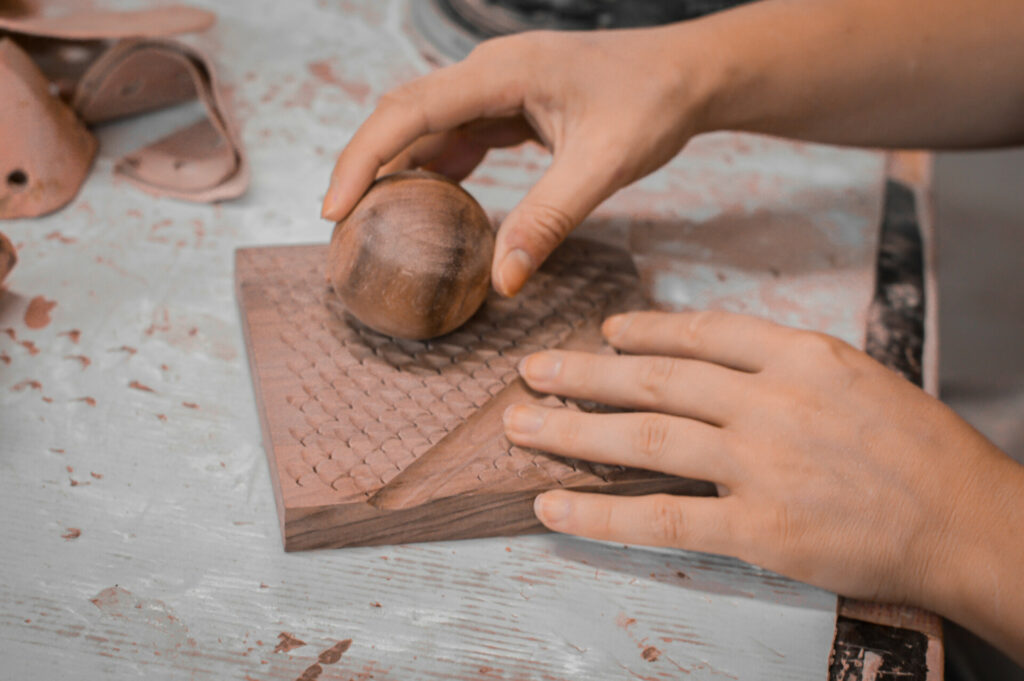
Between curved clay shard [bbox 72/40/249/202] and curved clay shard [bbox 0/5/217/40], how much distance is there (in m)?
0.02

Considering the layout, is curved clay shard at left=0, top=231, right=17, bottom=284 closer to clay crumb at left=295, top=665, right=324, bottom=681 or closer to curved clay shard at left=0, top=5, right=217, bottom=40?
curved clay shard at left=0, top=5, right=217, bottom=40

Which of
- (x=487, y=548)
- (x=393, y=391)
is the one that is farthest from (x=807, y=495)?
(x=393, y=391)

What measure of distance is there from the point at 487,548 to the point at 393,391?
0.18 m

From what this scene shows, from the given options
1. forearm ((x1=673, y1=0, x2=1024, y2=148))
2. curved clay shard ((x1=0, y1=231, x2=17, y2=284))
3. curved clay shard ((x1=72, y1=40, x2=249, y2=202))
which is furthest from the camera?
curved clay shard ((x1=72, y1=40, x2=249, y2=202))

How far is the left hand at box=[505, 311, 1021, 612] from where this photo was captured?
0.67 m

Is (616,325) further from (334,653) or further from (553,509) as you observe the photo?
(334,653)

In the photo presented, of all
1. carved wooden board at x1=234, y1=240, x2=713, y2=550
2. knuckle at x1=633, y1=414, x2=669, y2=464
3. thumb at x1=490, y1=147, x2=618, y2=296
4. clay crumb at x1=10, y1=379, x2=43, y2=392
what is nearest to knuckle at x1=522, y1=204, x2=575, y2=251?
thumb at x1=490, y1=147, x2=618, y2=296

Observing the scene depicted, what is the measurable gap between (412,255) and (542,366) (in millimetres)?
171

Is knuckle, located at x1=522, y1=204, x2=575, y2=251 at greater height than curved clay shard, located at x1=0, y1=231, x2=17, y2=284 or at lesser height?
greater

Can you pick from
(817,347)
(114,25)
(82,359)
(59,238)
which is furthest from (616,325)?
(114,25)

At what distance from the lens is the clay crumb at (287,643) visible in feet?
2.07

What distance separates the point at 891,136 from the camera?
1.03m

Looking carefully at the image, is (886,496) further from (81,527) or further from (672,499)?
(81,527)

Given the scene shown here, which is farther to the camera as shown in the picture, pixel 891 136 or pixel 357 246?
pixel 891 136
